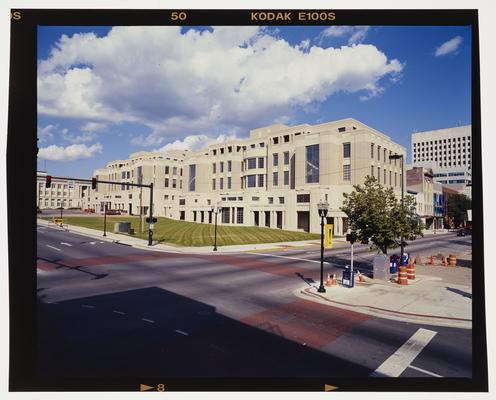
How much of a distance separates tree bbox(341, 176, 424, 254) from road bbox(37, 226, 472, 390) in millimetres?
5243

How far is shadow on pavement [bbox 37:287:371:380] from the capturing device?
21.8ft

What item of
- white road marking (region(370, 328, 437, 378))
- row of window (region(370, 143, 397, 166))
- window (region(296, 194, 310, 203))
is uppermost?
row of window (region(370, 143, 397, 166))

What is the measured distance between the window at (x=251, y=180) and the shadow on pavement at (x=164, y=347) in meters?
54.3

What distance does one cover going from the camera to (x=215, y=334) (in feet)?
28.2

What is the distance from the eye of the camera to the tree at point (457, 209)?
58.6m

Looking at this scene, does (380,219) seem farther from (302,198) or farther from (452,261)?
(302,198)

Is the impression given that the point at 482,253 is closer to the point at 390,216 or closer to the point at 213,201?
the point at 390,216

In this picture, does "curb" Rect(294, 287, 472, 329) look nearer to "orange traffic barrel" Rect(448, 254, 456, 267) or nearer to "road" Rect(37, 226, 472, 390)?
"road" Rect(37, 226, 472, 390)

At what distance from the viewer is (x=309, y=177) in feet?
176

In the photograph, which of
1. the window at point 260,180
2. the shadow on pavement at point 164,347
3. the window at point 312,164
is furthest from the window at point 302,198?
the shadow on pavement at point 164,347

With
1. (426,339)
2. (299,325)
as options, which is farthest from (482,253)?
(299,325)

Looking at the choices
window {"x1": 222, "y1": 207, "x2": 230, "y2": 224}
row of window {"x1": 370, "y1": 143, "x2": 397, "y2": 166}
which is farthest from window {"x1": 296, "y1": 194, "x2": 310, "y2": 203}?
window {"x1": 222, "y1": 207, "x2": 230, "y2": 224}

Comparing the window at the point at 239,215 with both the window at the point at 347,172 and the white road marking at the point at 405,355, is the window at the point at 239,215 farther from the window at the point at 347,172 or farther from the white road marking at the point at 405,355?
the white road marking at the point at 405,355

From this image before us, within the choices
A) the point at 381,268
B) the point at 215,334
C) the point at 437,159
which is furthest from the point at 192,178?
the point at 215,334
